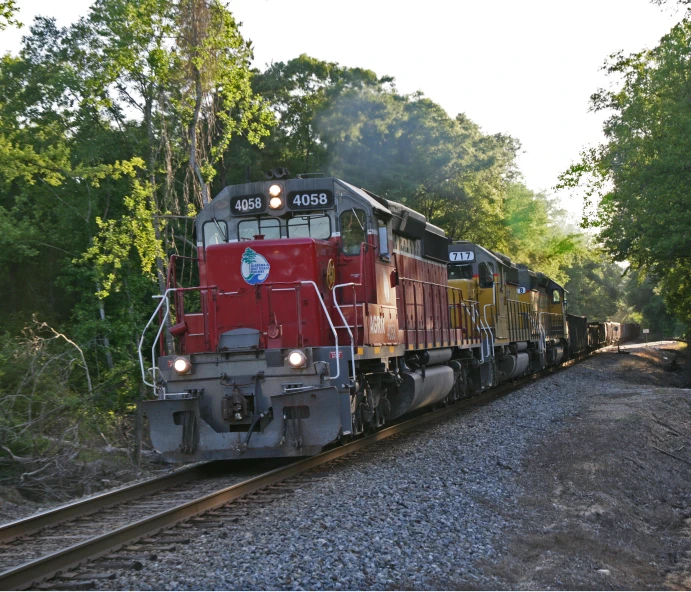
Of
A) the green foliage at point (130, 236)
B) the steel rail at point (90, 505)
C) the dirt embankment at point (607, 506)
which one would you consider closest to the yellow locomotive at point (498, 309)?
the dirt embankment at point (607, 506)

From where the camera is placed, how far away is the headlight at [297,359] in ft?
28.2

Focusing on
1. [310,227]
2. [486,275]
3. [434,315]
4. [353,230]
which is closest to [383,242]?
[353,230]

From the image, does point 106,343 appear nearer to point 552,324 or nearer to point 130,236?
point 130,236

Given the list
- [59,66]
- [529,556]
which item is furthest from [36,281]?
[529,556]

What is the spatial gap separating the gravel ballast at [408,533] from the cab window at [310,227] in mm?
2888

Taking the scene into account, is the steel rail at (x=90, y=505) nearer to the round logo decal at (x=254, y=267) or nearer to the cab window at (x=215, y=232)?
the round logo decal at (x=254, y=267)

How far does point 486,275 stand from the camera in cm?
1869

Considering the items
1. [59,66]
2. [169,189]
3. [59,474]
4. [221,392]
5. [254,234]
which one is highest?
[59,66]

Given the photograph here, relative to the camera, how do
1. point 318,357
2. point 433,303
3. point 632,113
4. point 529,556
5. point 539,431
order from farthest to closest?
1. point 632,113
2. point 433,303
3. point 539,431
4. point 318,357
5. point 529,556

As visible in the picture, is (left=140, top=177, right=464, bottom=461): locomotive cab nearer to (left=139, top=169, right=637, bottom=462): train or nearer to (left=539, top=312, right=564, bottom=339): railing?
(left=139, top=169, right=637, bottom=462): train

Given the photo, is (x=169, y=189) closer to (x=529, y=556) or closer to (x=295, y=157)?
(x=295, y=157)

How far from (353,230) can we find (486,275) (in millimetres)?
9300

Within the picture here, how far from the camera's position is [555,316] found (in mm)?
30297

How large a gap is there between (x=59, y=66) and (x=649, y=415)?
1987 centimetres
